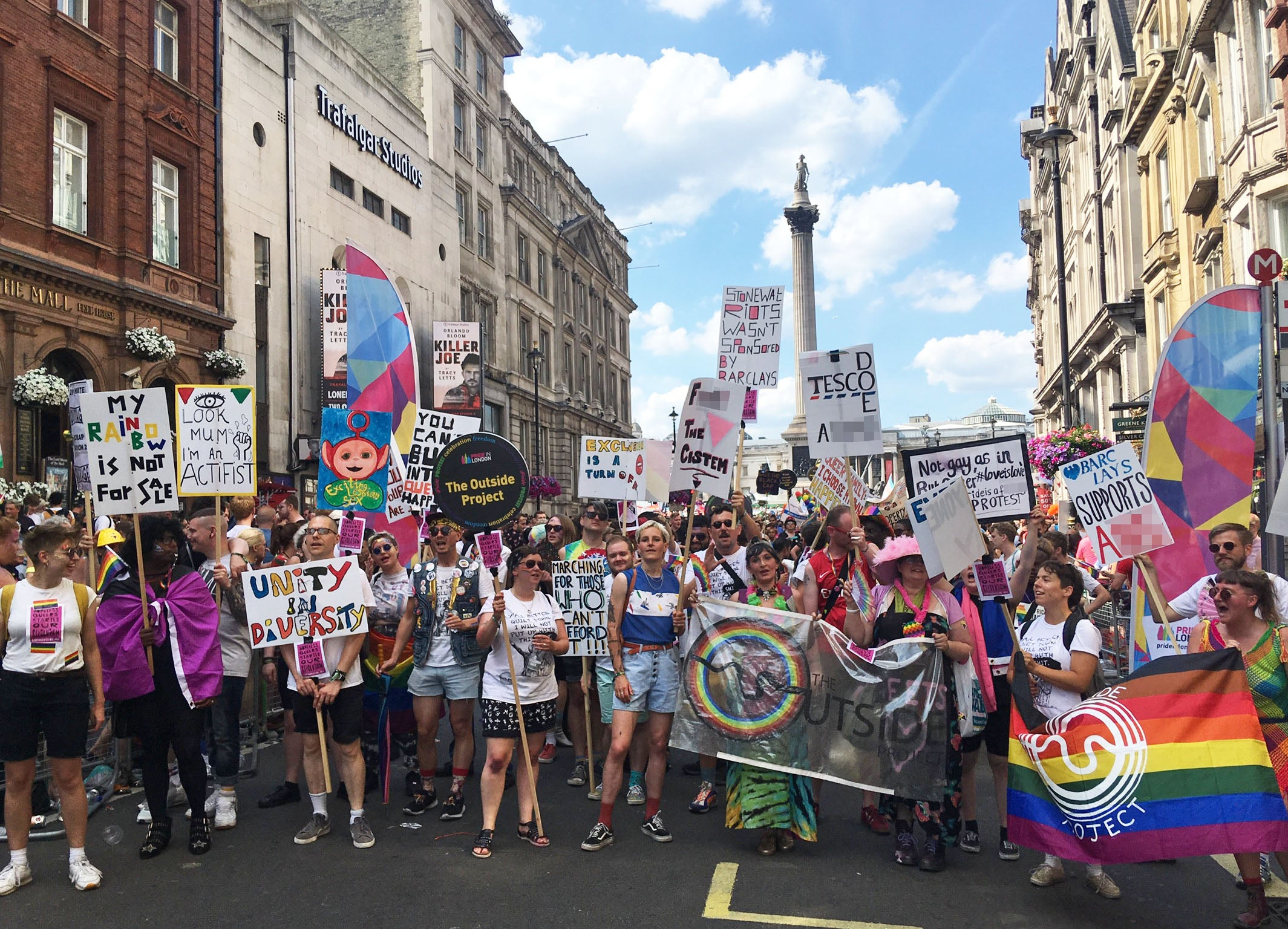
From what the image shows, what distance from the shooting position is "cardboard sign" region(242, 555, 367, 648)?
6258 millimetres

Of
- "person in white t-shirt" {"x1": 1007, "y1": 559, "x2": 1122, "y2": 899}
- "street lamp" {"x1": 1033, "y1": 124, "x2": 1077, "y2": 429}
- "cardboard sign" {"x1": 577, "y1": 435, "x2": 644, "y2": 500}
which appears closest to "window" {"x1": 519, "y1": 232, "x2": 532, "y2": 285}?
"street lamp" {"x1": 1033, "y1": 124, "x2": 1077, "y2": 429}

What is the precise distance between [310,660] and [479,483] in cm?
163

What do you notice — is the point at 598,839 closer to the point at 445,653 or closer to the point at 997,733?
the point at 445,653

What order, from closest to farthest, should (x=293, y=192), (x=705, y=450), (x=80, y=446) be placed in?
1. (x=705, y=450)
2. (x=80, y=446)
3. (x=293, y=192)

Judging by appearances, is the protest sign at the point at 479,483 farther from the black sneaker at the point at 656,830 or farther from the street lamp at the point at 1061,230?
the street lamp at the point at 1061,230

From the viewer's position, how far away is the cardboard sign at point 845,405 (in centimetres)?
827

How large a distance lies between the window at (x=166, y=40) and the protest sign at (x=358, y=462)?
595 inches

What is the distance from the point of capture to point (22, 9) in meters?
17.3

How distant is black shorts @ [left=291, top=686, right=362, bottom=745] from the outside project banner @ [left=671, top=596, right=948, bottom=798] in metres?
2.01

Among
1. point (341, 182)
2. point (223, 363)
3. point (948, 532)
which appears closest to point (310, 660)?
point (948, 532)

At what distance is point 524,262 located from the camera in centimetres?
4706

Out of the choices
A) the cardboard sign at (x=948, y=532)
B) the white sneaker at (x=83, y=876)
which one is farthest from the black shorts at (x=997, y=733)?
the white sneaker at (x=83, y=876)

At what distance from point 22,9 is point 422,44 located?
2106 cm

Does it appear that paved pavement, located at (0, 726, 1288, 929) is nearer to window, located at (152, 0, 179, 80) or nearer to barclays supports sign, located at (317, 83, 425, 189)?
window, located at (152, 0, 179, 80)
